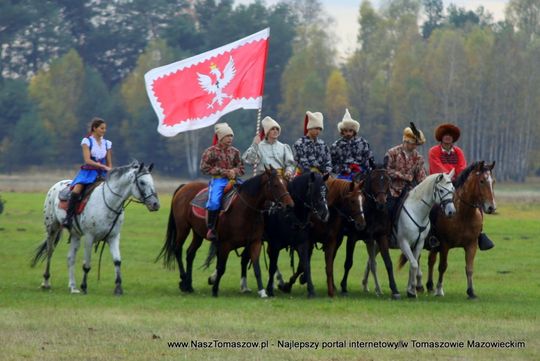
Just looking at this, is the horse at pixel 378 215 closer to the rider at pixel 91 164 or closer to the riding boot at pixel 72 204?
the rider at pixel 91 164

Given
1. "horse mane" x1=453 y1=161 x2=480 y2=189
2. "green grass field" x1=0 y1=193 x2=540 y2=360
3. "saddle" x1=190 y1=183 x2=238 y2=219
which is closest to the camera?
"green grass field" x1=0 y1=193 x2=540 y2=360

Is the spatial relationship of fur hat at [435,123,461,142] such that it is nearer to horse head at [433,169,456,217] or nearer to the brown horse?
horse head at [433,169,456,217]

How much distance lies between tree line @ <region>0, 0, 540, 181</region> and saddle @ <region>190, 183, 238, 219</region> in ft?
233

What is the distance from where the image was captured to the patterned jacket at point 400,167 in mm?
21375

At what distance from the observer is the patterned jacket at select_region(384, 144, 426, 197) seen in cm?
2138

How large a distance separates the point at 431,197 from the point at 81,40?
102 metres

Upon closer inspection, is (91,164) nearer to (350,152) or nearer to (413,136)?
(350,152)

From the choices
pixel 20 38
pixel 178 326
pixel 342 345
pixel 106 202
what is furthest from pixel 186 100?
pixel 20 38

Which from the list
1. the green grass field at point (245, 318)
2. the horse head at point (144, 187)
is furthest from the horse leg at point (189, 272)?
the horse head at point (144, 187)

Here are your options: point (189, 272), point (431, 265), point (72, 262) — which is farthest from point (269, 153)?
point (72, 262)

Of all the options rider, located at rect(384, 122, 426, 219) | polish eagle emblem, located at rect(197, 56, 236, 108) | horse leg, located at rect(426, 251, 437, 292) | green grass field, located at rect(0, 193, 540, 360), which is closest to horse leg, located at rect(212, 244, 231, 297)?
green grass field, located at rect(0, 193, 540, 360)

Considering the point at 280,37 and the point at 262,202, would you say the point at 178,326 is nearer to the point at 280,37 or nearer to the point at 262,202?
the point at 262,202

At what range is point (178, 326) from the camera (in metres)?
16.9

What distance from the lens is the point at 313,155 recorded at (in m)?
20.9
